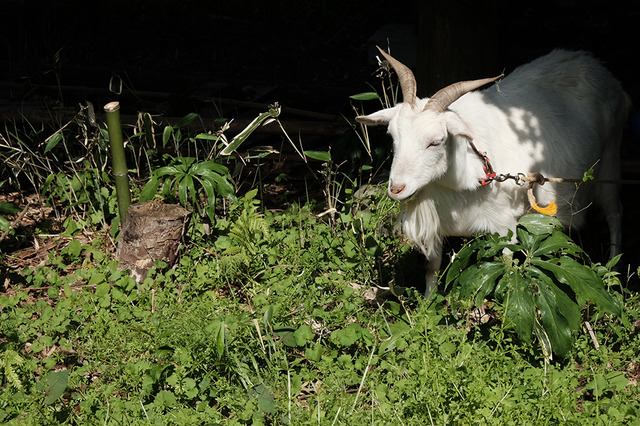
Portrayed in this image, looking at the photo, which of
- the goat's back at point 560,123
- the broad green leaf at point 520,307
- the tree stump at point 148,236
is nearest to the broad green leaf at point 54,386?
the tree stump at point 148,236

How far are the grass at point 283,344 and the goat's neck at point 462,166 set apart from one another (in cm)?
65

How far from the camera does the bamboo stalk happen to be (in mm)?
4637

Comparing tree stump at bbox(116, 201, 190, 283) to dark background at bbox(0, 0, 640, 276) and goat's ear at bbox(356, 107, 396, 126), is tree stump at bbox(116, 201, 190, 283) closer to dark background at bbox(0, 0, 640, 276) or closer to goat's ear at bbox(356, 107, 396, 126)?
goat's ear at bbox(356, 107, 396, 126)

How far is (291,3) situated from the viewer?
367 inches

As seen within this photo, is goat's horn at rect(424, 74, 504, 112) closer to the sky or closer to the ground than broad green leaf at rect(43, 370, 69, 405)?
closer to the sky

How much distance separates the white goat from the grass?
0.53 meters

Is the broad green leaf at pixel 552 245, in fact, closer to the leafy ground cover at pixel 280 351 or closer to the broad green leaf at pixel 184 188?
the leafy ground cover at pixel 280 351

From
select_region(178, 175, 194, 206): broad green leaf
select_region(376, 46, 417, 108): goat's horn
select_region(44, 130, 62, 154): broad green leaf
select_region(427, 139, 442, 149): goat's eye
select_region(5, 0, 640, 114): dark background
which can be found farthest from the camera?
select_region(5, 0, 640, 114): dark background

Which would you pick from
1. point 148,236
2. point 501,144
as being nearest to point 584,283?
point 501,144

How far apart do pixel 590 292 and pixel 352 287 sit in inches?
57.6

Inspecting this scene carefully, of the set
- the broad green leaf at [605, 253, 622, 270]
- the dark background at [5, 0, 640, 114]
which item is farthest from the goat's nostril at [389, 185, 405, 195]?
the dark background at [5, 0, 640, 114]

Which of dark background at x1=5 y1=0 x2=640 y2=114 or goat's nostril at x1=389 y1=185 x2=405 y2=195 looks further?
dark background at x1=5 y1=0 x2=640 y2=114

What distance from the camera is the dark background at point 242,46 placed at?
22.5ft

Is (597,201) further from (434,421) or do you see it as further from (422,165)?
(434,421)
